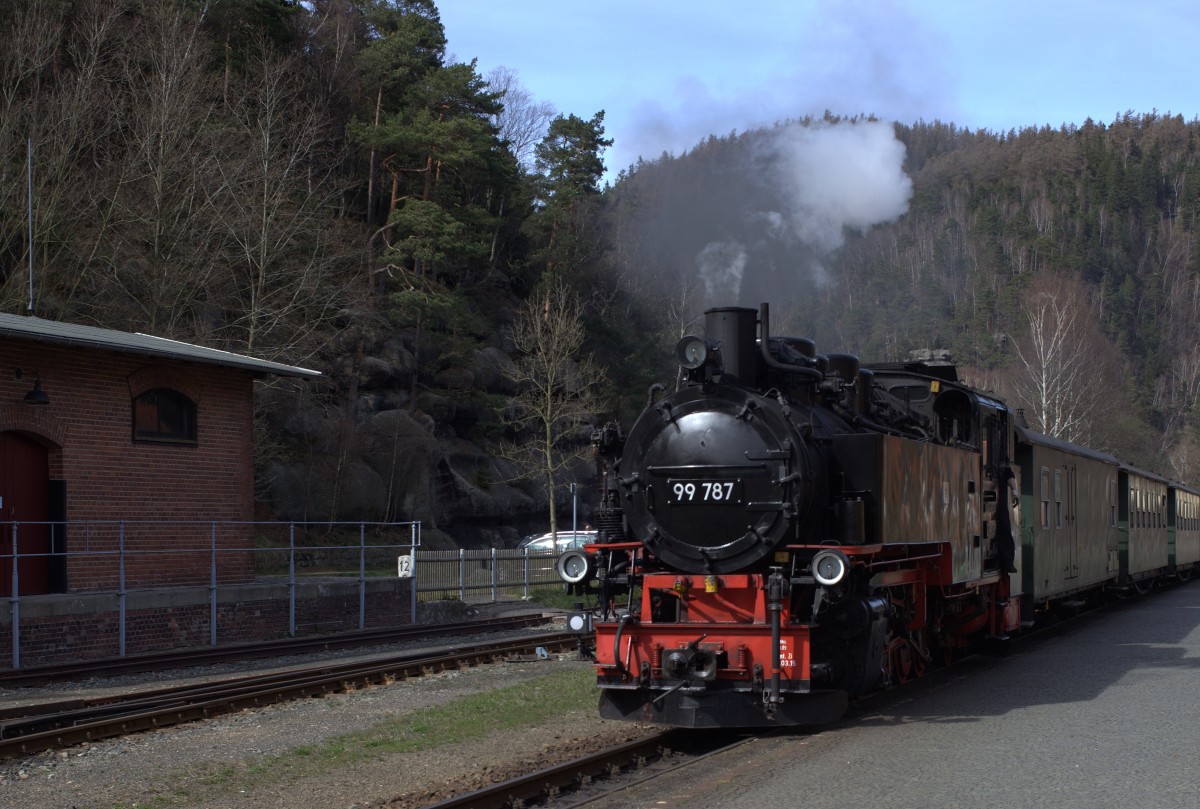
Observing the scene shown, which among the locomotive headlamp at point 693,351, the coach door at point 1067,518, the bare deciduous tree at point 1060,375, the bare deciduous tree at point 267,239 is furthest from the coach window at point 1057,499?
the bare deciduous tree at point 1060,375

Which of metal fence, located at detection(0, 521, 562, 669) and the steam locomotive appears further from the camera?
metal fence, located at detection(0, 521, 562, 669)

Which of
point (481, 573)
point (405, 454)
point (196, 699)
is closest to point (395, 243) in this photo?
point (405, 454)

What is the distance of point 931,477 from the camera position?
10.7 metres

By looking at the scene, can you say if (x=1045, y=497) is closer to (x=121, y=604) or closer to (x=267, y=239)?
(x=121, y=604)

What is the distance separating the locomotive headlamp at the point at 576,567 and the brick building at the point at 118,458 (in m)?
7.31

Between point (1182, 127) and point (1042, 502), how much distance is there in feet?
467

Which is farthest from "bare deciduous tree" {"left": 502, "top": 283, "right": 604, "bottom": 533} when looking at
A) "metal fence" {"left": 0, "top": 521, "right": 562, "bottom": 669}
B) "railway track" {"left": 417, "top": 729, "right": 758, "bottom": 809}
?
"railway track" {"left": 417, "top": 729, "right": 758, "bottom": 809}

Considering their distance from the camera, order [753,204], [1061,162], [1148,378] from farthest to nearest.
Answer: [1061,162], [1148,378], [753,204]

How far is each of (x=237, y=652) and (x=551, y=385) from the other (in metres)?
21.0

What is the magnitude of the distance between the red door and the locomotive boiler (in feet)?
29.2


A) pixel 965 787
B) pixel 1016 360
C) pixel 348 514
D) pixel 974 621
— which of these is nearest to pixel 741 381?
pixel 965 787

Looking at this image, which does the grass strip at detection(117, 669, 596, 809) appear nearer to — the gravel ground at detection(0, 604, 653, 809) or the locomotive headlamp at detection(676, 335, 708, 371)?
the gravel ground at detection(0, 604, 653, 809)

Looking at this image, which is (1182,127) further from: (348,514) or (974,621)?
(974,621)

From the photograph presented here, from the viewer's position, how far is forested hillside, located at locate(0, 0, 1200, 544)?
85.0 feet
